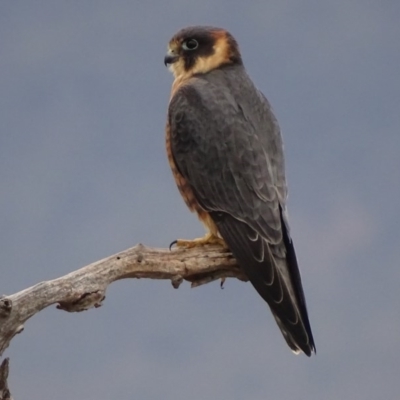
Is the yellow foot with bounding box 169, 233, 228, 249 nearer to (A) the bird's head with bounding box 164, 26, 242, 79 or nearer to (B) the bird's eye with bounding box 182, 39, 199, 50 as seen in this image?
(A) the bird's head with bounding box 164, 26, 242, 79

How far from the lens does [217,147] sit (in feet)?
15.0

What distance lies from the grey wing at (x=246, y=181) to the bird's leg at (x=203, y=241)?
143 mm

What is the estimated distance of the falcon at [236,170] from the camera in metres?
4.27

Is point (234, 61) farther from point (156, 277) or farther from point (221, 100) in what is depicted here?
point (156, 277)

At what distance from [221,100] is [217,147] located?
1.00ft

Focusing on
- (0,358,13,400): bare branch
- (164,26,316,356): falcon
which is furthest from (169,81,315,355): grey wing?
(0,358,13,400): bare branch

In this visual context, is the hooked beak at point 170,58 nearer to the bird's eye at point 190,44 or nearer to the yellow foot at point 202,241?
the bird's eye at point 190,44

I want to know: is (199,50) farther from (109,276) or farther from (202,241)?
(109,276)

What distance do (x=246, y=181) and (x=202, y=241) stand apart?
40cm

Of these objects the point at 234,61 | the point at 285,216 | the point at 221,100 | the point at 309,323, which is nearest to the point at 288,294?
the point at 309,323

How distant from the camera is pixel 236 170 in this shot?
452 centimetres

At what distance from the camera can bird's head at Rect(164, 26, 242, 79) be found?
505 centimetres

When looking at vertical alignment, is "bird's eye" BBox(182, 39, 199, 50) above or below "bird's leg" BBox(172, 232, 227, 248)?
above

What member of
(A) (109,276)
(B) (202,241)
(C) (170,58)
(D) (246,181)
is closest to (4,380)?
(A) (109,276)
